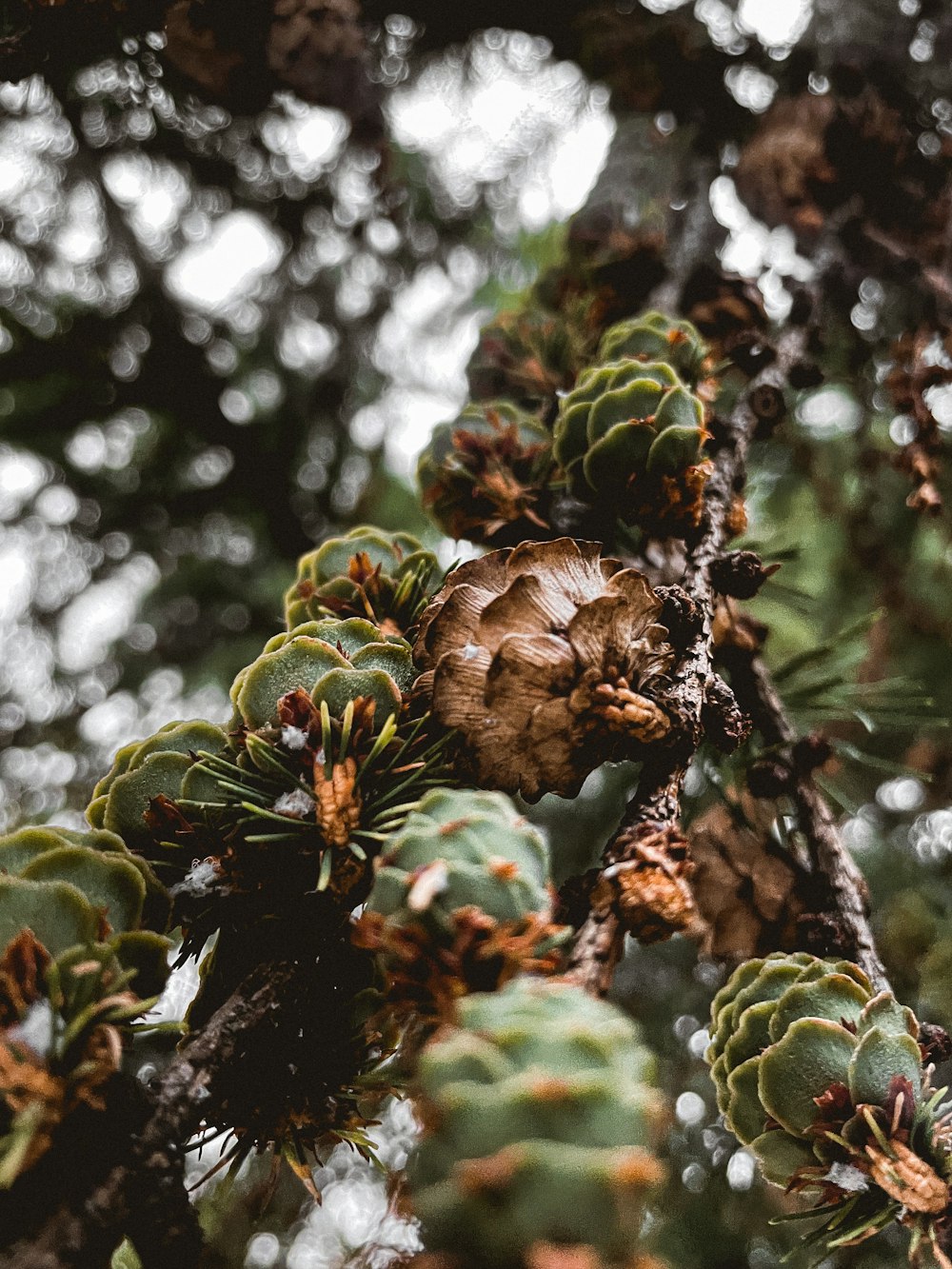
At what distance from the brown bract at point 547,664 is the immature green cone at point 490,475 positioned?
288 millimetres

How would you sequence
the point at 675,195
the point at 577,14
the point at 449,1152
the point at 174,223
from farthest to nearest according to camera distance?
the point at 174,223 < the point at 577,14 < the point at 675,195 < the point at 449,1152

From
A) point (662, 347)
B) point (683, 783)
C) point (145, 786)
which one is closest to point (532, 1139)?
point (683, 783)

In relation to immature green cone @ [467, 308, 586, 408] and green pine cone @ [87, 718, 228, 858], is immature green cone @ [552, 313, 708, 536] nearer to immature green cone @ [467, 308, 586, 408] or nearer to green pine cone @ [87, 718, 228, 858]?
immature green cone @ [467, 308, 586, 408]

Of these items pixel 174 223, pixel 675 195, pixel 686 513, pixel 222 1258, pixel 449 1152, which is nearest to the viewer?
pixel 449 1152

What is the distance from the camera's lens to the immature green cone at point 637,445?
1020 mm

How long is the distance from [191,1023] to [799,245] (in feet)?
5.43

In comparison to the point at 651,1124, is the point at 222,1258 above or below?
below

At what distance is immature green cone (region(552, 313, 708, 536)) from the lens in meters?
1.02

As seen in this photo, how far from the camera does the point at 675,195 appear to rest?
76.0 inches

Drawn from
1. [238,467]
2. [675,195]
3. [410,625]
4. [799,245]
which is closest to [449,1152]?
[410,625]

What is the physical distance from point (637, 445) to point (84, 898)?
686 millimetres

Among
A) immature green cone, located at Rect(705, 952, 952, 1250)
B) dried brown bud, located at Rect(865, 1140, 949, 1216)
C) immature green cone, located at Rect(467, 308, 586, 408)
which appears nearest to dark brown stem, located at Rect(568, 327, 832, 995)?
Answer: immature green cone, located at Rect(705, 952, 952, 1250)

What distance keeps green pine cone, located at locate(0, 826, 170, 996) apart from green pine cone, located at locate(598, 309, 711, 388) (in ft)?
2.82

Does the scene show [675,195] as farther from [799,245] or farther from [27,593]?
[27,593]
